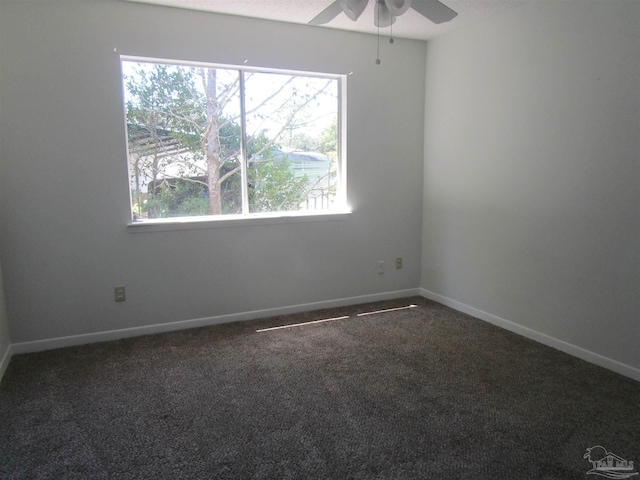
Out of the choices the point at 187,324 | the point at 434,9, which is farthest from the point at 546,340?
the point at 187,324

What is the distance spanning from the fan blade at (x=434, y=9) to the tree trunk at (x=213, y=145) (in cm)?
178

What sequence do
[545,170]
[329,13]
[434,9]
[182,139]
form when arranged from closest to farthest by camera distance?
1. [434,9]
2. [329,13]
3. [545,170]
4. [182,139]

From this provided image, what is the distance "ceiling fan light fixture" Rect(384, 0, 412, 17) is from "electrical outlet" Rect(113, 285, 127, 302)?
262 cm

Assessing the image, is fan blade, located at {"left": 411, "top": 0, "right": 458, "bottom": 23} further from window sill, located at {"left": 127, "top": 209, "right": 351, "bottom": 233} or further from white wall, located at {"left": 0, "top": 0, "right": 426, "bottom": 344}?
window sill, located at {"left": 127, "top": 209, "right": 351, "bottom": 233}

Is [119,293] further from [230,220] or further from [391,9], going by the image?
[391,9]

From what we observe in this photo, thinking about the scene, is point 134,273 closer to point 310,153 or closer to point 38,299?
point 38,299

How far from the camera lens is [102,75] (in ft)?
9.56

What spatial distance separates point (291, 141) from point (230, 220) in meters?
0.88

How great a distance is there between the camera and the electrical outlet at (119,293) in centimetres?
313

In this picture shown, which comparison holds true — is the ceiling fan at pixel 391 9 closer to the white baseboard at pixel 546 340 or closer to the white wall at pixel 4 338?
the white baseboard at pixel 546 340

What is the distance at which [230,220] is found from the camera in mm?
3383

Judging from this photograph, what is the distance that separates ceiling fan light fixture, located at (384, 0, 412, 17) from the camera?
192 centimetres

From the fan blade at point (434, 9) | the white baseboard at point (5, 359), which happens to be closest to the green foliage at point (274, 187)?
the fan blade at point (434, 9)

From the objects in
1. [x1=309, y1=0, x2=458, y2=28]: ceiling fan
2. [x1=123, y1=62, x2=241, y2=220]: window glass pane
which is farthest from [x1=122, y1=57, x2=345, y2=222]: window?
[x1=309, y1=0, x2=458, y2=28]: ceiling fan
